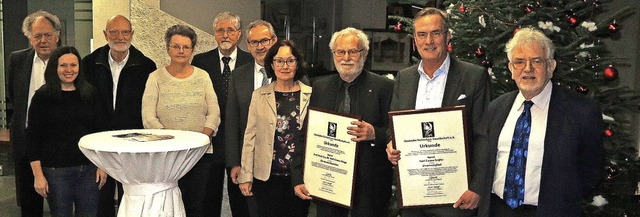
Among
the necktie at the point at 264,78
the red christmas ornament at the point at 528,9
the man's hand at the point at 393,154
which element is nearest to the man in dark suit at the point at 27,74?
Answer: the necktie at the point at 264,78

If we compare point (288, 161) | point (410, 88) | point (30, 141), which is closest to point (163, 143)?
point (288, 161)

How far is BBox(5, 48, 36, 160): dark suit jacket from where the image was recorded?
15.9 feet

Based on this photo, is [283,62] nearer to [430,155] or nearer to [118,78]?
[430,155]

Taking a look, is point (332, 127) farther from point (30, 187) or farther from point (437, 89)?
point (30, 187)

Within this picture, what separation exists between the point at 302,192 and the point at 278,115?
0.46 metres

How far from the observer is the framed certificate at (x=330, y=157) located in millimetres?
3598

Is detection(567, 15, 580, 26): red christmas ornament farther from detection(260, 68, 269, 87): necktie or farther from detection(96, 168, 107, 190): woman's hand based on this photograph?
detection(96, 168, 107, 190): woman's hand

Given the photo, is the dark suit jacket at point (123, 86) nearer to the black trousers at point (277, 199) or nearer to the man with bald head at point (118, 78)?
the man with bald head at point (118, 78)

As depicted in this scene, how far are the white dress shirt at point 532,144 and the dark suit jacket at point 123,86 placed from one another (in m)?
2.46

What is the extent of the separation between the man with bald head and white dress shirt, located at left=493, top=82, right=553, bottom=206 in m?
2.47

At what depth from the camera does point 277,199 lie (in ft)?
13.1

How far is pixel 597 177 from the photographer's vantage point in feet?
10.4

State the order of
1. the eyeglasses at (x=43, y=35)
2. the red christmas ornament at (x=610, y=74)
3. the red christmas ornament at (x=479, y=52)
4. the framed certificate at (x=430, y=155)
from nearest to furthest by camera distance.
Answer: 1. the framed certificate at (x=430, y=155)
2. the red christmas ornament at (x=610, y=74)
3. the red christmas ornament at (x=479, y=52)
4. the eyeglasses at (x=43, y=35)

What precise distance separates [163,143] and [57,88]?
92 centimetres
